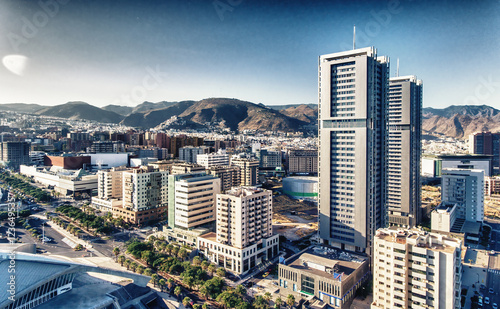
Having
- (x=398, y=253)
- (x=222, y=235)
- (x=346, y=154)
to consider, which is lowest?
(x=222, y=235)

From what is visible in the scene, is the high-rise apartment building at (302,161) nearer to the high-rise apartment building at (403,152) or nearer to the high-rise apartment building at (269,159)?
the high-rise apartment building at (269,159)

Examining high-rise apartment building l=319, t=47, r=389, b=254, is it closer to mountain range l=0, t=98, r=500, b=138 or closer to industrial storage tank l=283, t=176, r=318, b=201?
industrial storage tank l=283, t=176, r=318, b=201

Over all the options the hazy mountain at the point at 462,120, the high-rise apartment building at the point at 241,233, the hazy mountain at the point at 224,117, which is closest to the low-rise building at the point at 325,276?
the high-rise apartment building at the point at 241,233

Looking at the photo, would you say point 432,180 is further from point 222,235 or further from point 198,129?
point 198,129

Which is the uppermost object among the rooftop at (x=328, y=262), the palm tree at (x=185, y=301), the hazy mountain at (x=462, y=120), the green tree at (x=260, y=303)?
the hazy mountain at (x=462, y=120)

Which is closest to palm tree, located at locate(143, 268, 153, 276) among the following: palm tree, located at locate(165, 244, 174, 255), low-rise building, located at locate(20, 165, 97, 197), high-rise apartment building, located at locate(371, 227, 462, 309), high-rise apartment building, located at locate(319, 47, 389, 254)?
palm tree, located at locate(165, 244, 174, 255)

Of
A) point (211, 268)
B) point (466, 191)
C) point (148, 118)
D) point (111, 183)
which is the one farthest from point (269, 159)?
point (148, 118)

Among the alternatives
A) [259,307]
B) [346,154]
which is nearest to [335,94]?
[346,154]
